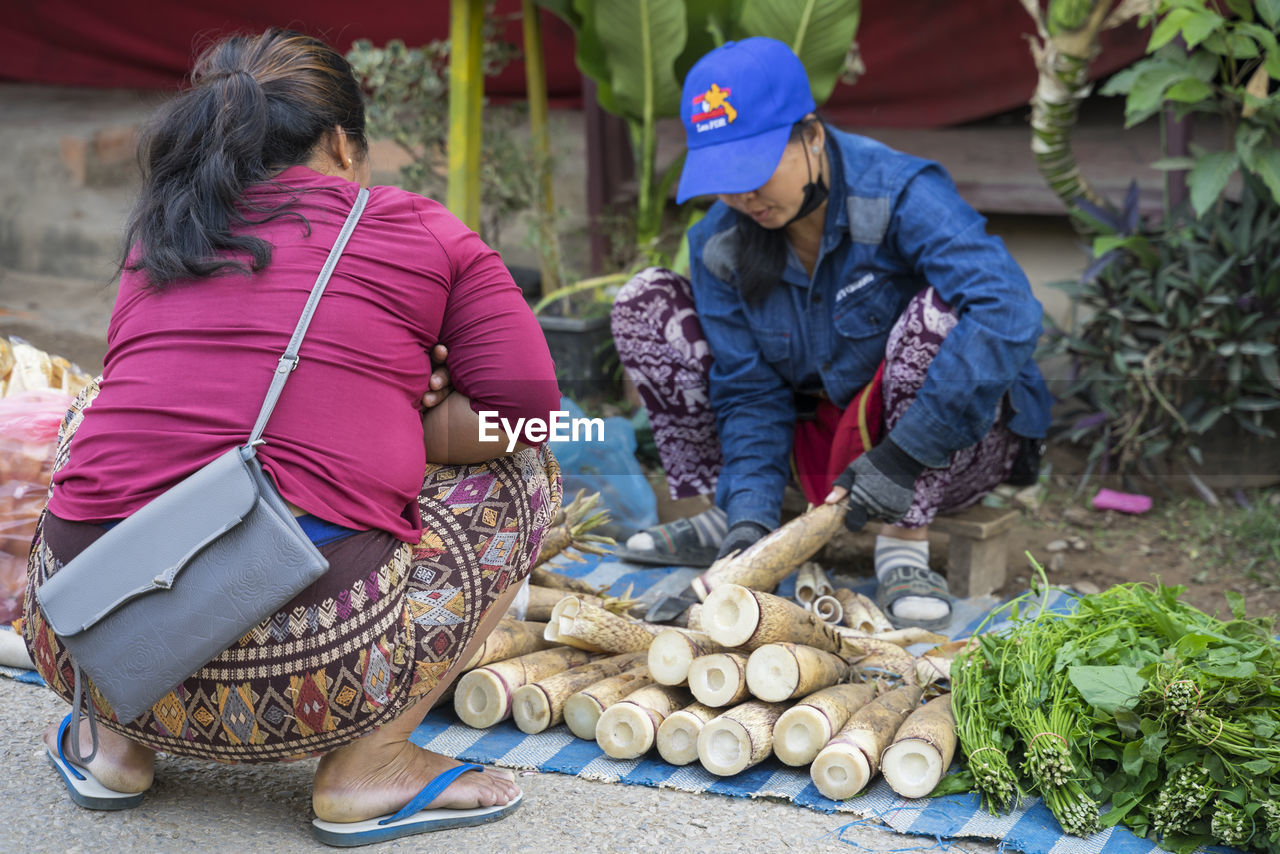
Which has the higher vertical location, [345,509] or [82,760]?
[345,509]

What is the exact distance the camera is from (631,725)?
2059 mm

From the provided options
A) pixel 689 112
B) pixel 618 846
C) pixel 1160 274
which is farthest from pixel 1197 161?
pixel 618 846

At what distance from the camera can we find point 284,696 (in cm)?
166

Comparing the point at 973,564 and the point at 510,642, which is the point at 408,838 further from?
the point at 973,564

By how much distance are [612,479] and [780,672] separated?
1417mm

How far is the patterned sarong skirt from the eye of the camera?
166 cm

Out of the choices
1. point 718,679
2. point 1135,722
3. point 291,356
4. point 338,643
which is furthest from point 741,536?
point 291,356

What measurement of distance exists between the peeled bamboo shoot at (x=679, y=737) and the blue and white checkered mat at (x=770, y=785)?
28mm

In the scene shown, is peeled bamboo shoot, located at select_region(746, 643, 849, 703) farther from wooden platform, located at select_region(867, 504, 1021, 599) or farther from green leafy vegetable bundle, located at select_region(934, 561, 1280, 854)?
wooden platform, located at select_region(867, 504, 1021, 599)

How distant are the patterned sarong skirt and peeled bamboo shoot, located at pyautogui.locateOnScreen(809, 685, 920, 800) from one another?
23.2 inches

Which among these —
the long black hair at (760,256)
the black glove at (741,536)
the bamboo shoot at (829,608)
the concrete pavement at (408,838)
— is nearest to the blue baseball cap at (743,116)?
the long black hair at (760,256)

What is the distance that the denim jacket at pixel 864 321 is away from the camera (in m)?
2.59

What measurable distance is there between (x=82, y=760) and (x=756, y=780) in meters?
1.05

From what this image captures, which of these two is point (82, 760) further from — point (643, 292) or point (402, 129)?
point (402, 129)
